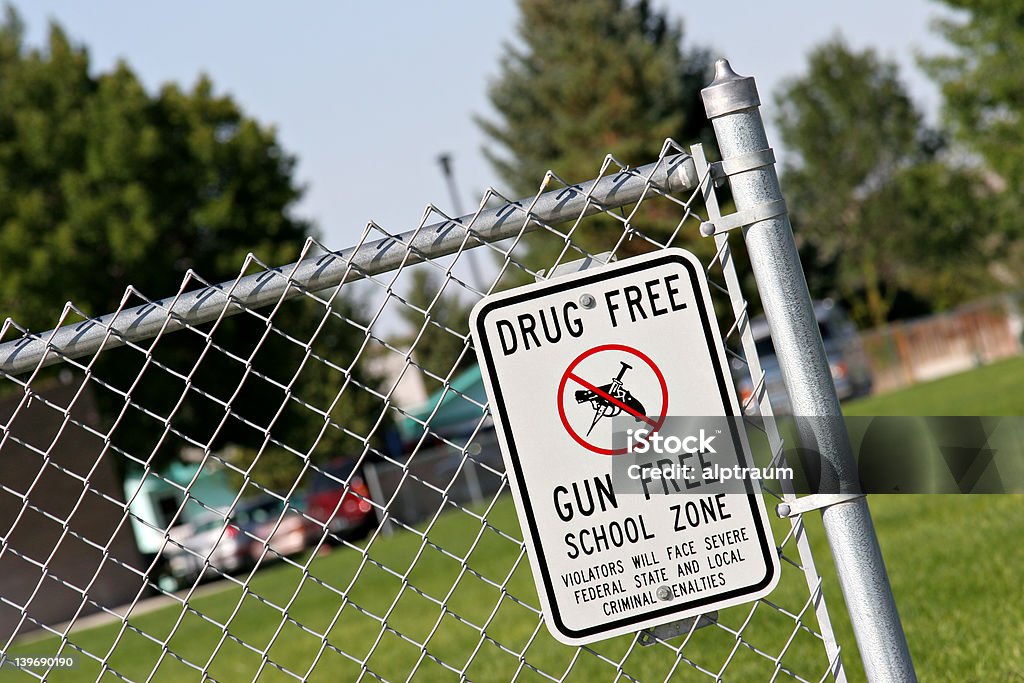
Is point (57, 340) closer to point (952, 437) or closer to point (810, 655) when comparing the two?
point (810, 655)

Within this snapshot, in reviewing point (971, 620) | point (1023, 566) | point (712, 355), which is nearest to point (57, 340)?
point (712, 355)

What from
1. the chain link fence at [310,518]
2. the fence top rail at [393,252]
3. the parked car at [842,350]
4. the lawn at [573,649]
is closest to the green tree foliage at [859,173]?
the parked car at [842,350]

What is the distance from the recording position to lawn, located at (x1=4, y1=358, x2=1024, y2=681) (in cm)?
361

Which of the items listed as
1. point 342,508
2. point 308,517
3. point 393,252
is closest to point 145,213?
point 342,508

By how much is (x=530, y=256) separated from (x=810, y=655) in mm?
31052

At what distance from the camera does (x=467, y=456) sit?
220 cm

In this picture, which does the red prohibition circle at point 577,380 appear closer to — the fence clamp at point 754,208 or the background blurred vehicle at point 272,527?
the fence clamp at point 754,208

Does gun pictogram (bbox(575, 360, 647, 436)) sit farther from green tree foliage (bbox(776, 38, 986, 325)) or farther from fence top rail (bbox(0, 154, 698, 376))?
green tree foliage (bbox(776, 38, 986, 325))

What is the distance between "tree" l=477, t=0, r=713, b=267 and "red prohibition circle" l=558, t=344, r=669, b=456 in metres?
27.7

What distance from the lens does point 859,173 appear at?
149ft

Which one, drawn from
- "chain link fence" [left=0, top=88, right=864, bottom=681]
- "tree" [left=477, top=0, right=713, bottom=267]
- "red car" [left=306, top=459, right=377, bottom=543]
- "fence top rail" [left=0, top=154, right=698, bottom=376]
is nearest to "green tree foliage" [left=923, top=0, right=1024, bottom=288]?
"chain link fence" [left=0, top=88, right=864, bottom=681]

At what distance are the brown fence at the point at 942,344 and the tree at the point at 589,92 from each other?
849 cm

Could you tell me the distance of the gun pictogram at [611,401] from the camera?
2094 mm

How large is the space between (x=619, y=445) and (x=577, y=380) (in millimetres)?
144
